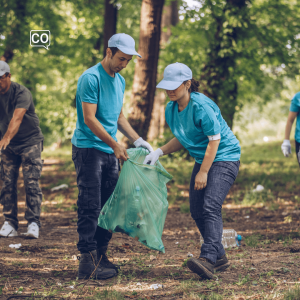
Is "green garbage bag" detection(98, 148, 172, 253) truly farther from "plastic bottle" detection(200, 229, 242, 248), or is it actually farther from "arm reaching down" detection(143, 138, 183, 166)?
"plastic bottle" detection(200, 229, 242, 248)

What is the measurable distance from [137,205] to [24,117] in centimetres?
232

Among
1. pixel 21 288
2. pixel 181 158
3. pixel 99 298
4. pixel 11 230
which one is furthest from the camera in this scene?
pixel 181 158

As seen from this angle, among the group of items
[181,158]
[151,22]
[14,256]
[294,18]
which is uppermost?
[294,18]

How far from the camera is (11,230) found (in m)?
4.99

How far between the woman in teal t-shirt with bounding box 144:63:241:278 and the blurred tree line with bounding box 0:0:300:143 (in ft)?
16.0

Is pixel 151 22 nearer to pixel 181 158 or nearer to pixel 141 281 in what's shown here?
pixel 181 158

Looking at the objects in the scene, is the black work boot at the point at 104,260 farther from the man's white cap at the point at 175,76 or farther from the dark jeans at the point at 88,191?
the man's white cap at the point at 175,76

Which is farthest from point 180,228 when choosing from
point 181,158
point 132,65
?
point 132,65

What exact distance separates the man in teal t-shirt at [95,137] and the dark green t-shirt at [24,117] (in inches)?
67.6

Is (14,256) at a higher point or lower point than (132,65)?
lower

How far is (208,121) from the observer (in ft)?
10.5

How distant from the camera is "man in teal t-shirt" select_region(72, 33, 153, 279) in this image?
10.3 ft

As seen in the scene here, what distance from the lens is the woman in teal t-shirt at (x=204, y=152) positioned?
323cm

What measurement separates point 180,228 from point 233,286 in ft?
9.00
